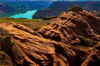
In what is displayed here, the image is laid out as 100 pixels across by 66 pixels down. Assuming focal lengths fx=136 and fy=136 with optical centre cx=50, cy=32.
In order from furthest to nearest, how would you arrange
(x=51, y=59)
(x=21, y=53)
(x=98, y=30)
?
(x=98, y=30)
(x=51, y=59)
(x=21, y=53)

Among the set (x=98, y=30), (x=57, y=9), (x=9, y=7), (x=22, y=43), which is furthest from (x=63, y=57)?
(x=9, y=7)

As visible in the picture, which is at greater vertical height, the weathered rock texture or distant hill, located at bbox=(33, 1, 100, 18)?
the weathered rock texture

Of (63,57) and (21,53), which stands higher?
(21,53)

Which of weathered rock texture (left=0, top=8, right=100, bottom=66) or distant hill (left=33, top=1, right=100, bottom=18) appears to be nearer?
weathered rock texture (left=0, top=8, right=100, bottom=66)

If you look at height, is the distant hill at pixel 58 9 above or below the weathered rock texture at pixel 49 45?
below

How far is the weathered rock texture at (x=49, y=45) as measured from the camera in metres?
15.6

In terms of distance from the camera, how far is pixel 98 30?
36.4 metres

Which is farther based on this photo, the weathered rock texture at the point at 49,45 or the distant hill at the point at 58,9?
the distant hill at the point at 58,9

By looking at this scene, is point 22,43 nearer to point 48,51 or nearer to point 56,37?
point 48,51

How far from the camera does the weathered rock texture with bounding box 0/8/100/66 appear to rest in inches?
615

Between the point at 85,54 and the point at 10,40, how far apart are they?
14269mm

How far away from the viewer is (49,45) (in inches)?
741

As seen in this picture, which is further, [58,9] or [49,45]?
[58,9]

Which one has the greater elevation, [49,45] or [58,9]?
[49,45]
